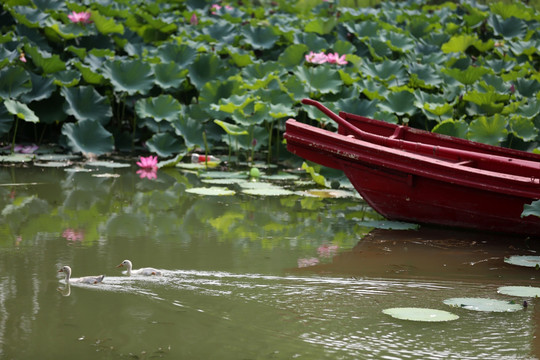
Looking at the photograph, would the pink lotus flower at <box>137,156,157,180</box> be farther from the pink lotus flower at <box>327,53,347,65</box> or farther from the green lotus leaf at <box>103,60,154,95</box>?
the pink lotus flower at <box>327,53,347,65</box>

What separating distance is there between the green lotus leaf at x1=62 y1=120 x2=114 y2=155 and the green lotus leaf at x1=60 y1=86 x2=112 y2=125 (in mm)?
92

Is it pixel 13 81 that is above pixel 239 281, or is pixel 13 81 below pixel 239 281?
above

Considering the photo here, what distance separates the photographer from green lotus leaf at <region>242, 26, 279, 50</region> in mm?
10352

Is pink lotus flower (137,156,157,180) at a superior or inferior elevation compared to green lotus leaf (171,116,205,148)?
inferior

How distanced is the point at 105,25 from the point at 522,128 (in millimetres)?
5014

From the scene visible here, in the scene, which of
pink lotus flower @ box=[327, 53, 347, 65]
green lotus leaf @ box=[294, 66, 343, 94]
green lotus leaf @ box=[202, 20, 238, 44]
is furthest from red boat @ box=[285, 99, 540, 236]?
green lotus leaf @ box=[202, 20, 238, 44]

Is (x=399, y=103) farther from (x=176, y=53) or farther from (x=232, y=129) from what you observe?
(x=176, y=53)

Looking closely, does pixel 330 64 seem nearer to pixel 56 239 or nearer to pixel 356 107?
pixel 356 107

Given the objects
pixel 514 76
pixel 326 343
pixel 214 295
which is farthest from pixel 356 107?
pixel 326 343

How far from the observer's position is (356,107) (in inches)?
317

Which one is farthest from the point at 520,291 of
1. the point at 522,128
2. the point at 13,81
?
the point at 13,81

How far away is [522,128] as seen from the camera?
24.6 feet

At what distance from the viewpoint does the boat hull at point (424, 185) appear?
17.1 ft

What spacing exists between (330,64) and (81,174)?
122 inches
